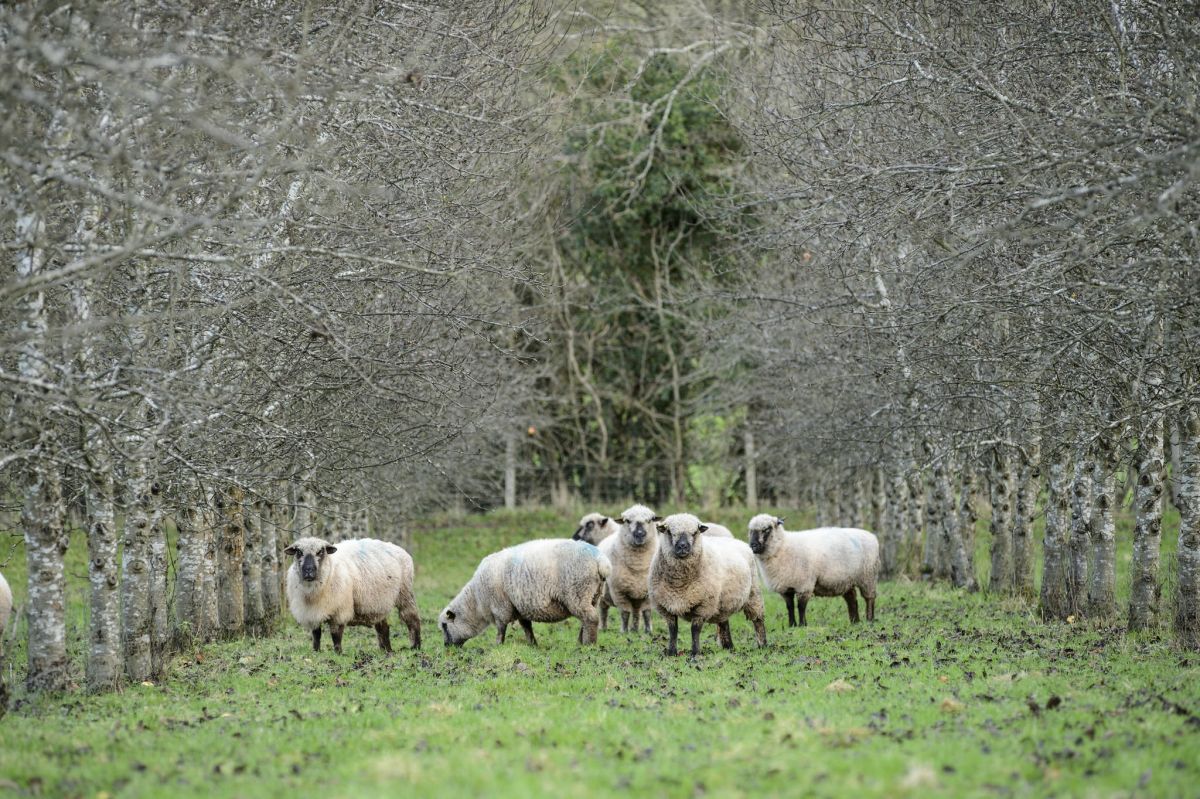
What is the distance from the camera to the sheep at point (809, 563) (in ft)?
59.5

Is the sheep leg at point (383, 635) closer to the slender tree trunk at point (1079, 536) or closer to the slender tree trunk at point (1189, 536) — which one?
the slender tree trunk at point (1079, 536)

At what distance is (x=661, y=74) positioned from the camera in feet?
134

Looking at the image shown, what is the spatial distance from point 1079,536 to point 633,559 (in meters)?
6.19

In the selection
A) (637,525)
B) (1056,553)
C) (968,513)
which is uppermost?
(637,525)

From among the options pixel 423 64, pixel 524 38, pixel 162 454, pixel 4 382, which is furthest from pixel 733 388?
pixel 4 382

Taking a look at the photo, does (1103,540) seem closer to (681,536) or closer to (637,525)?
(681,536)

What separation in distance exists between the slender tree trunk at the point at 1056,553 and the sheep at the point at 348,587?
29.8 feet

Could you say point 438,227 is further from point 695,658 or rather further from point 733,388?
point 733,388

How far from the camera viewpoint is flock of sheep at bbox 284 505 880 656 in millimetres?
15016

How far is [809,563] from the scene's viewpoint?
717 inches

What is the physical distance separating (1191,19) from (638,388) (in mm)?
36254

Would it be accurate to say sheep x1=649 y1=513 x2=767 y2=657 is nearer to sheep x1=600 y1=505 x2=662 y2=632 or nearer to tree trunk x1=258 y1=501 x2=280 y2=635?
sheep x1=600 y1=505 x2=662 y2=632

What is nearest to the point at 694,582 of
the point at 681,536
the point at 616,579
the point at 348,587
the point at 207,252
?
the point at 681,536

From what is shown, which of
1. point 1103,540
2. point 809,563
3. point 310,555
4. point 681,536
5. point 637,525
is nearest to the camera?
point 681,536
